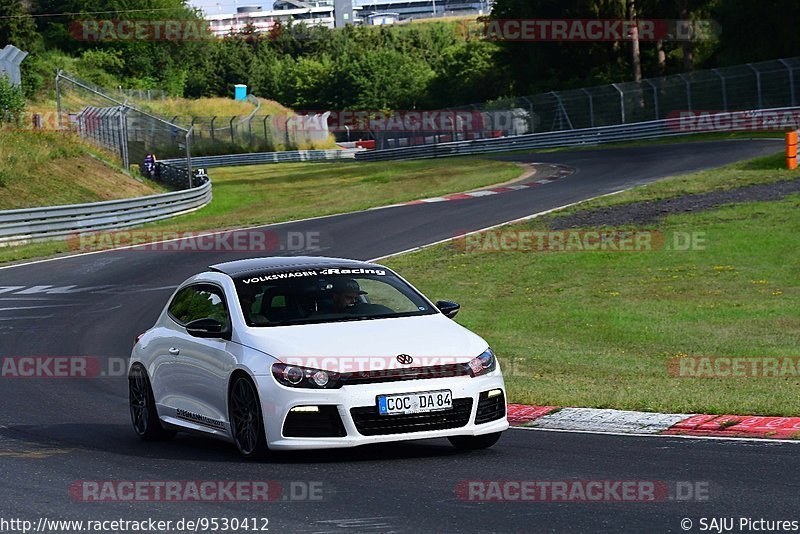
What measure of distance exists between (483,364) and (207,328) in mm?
2085

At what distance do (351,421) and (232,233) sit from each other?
2469cm

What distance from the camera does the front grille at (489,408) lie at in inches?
343

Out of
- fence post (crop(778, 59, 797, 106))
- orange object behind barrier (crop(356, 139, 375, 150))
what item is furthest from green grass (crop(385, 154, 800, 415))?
orange object behind barrier (crop(356, 139, 375, 150))

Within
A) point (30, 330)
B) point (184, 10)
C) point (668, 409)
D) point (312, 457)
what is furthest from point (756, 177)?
point (184, 10)

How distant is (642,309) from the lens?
19.1m

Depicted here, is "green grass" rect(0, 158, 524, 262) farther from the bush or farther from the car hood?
the car hood

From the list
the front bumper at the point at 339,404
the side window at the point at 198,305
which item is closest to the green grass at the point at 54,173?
the side window at the point at 198,305

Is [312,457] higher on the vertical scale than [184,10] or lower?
lower

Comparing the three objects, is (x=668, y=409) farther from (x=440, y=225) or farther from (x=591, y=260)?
(x=440, y=225)

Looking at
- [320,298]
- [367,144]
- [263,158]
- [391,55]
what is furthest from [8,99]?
[391,55]

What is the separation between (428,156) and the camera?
220 ft

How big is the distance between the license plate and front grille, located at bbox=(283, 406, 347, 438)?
304mm

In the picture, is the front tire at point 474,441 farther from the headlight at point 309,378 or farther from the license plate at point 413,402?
the headlight at point 309,378

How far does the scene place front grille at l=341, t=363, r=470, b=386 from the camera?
27.3 ft
